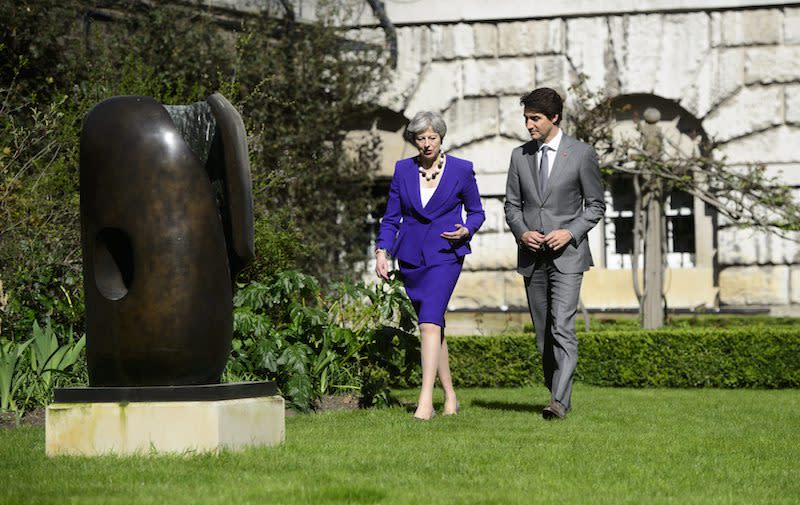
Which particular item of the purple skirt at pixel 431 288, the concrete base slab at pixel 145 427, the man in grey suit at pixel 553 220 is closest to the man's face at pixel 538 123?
the man in grey suit at pixel 553 220

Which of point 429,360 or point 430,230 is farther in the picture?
point 430,230

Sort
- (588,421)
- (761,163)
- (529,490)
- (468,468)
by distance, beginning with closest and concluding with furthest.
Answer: (529,490) → (468,468) → (588,421) → (761,163)

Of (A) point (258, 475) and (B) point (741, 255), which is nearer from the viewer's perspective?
(A) point (258, 475)

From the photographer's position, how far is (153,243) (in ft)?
16.6

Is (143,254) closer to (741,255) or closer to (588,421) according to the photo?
(588,421)

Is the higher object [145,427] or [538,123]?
[538,123]

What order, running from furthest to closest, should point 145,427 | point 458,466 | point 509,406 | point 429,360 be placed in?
point 509,406, point 429,360, point 145,427, point 458,466

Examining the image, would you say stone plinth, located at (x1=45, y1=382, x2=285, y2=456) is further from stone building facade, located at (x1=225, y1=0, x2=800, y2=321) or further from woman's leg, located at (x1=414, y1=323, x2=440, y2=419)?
stone building facade, located at (x1=225, y1=0, x2=800, y2=321)

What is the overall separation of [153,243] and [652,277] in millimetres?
8063

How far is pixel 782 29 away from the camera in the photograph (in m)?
14.0

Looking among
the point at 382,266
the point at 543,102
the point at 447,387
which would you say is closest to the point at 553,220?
the point at 543,102

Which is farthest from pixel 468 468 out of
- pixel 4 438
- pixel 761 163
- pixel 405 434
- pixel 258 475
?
pixel 761 163

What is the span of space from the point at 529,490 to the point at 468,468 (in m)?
0.50

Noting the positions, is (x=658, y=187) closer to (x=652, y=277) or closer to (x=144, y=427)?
(x=652, y=277)
